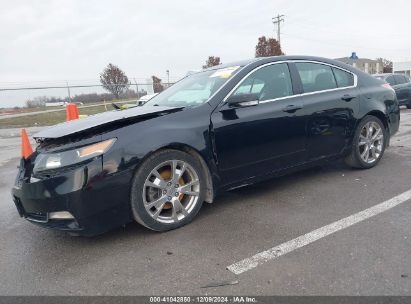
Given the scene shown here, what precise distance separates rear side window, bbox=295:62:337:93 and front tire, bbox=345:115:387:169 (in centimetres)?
72

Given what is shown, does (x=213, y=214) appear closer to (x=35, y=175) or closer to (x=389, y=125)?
(x=35, y=175)

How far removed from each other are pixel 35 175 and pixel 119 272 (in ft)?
3.60

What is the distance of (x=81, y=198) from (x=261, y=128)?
1.90 metres

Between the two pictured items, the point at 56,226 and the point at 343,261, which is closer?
the point at 343,261

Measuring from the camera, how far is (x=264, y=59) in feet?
13.3

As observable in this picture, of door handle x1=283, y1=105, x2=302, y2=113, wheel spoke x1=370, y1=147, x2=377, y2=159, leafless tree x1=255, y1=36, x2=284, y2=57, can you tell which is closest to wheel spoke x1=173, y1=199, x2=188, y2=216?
door handle x1=283, y1=105, x2=302, y2=113

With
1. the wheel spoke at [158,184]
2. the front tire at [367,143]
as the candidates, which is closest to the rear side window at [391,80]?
the front tire at [367,143]

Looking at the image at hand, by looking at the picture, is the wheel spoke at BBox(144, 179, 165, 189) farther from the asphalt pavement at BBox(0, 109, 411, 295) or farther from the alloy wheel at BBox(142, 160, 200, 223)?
the asphalt pavement at BBox(0, 109, 411, 295)

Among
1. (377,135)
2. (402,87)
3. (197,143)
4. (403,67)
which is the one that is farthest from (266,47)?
(197,143)

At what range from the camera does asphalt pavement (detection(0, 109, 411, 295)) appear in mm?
2381

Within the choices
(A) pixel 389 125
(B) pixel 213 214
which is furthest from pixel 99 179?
(A) pixel 389 125

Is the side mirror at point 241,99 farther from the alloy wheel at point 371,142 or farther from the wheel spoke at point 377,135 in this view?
the wheel spoke at point 377,135

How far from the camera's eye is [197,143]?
3.35 metres

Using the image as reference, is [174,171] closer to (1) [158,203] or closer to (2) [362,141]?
(1) [158,203]
